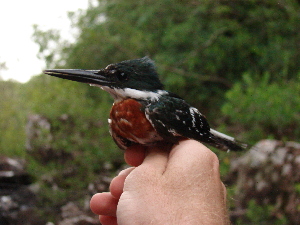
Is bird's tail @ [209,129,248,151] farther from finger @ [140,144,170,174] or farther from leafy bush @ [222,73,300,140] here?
leafy bush @ [222,73,300,140]

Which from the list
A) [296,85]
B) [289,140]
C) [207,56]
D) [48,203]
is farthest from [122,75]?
[207,56]

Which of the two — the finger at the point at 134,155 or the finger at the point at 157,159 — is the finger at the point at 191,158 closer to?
the finger at the point at 157,159

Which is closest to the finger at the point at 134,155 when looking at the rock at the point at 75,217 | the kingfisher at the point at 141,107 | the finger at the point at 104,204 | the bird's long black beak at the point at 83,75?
the kingfisher at the point at 141,107

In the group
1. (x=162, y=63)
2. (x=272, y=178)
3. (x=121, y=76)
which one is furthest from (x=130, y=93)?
(x=162, y=63)

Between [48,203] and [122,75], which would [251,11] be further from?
[48,203]

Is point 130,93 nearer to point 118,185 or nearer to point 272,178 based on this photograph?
point 118,185

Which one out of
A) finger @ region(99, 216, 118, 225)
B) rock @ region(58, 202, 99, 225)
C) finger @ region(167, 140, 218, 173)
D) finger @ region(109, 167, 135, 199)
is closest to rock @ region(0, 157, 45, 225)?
rock @ region(58, 202, 99, 225)
